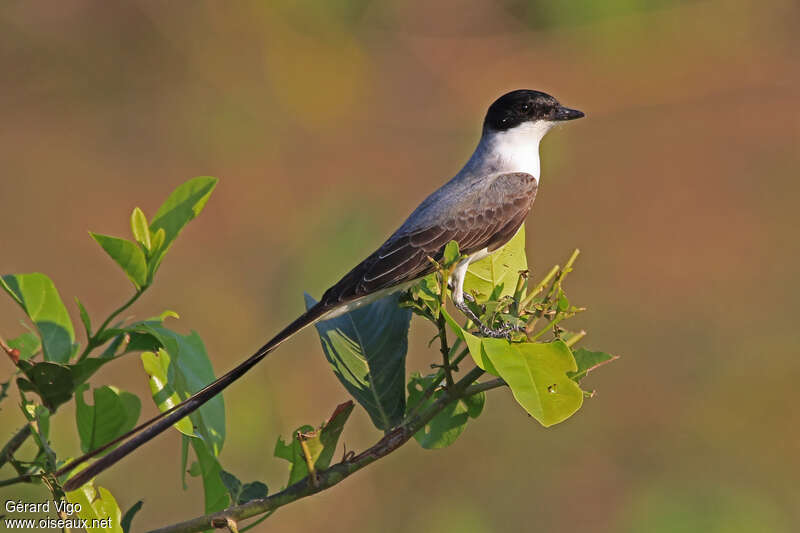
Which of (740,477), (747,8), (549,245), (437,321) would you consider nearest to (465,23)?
Result: (747,8)

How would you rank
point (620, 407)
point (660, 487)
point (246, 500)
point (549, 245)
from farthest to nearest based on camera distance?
point (549, 245) < point (620, 407) < point (660, 487) < point (246, 500)

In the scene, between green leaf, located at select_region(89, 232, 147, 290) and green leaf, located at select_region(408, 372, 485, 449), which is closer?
green leaf, located at select_region(89, 232, 147, 290)

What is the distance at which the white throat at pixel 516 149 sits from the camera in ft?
11.5

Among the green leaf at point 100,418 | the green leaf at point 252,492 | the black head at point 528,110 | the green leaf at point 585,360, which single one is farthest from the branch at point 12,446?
the black head at point 528,110

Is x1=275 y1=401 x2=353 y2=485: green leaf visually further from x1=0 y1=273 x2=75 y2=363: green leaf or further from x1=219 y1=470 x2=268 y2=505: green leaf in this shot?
x1=0 y1=273 x2=75 y2=363: green leaf

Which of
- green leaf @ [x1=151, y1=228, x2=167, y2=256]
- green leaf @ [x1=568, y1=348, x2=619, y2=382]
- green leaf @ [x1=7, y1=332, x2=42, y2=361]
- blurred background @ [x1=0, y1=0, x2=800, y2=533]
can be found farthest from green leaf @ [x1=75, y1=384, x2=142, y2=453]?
blurred background @ [x1=0, y1=0, x2=800, y2=533]

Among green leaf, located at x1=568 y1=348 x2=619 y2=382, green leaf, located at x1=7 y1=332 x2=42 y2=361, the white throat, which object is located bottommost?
green leaf, located at x1=568 y1=348 x2=619 y2=382

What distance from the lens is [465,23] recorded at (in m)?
10.0

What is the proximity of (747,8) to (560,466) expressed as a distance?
6.50 metres

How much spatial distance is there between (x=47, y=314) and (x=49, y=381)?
0.56 ft

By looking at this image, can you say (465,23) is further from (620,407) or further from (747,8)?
(620,407)

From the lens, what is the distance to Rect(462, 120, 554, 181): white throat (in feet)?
11.5

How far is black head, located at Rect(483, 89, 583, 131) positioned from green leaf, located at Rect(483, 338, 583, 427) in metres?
1.91

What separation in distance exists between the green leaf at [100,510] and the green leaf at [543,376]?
2.08ft
